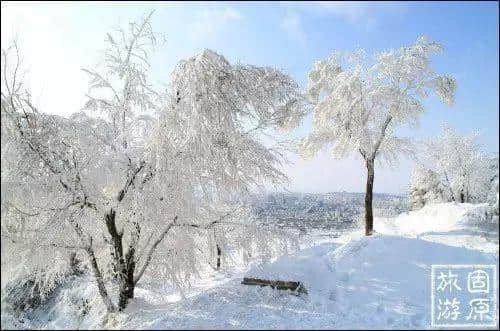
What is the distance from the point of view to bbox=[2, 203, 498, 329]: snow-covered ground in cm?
831

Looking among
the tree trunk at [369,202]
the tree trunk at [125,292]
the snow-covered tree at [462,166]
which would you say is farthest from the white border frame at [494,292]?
the snow-covered tree at [462,166]

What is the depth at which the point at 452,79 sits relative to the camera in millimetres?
18125

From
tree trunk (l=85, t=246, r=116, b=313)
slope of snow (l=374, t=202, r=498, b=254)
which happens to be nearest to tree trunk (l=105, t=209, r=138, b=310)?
tree trunk (l=85, t=246, r=116, b=313)

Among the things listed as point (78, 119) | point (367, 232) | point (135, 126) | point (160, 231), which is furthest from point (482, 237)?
point (78, 119)

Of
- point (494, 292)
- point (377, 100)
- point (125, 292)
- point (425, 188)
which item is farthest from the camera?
point (425, 188)

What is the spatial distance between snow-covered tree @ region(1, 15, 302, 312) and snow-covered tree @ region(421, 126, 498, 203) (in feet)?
83.7

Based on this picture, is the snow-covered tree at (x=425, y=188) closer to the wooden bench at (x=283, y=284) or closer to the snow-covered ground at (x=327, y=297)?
the snow-covered ground at (x=327, y=297)

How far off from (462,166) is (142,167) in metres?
29.6

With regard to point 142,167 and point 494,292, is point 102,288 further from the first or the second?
point 494,292

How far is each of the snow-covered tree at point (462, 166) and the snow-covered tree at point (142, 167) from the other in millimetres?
25521

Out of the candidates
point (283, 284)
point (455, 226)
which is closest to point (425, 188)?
point (455, 226)

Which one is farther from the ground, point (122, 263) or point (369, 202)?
point (369, 202)

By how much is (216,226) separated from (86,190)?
133 inches

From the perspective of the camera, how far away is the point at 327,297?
9.82 meters
